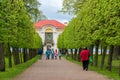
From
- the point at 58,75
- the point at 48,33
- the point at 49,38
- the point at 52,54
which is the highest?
the point at 48,33

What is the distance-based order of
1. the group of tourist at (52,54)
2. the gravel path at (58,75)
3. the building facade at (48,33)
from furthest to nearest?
the building facade at (48,33)
the group of tourist at (52,54)
the gravel path at (58,75)

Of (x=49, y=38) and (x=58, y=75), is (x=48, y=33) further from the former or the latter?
(x=58, y=75)

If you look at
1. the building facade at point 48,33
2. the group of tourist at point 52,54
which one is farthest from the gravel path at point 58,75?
the building facade at point 48,33

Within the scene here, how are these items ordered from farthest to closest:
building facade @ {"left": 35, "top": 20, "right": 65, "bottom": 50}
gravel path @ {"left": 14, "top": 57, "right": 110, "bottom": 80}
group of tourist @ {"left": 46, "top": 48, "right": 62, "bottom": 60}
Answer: building facade @ {"left": 35, "top": 20, "right": 65, "bottom": 50}
group of tourist @ {"left": 46, "top": 48, "right": 62, "bottom": 60}
gravel path @ {"left": 14, "top": 57, "right": 110, "bottom": 80}

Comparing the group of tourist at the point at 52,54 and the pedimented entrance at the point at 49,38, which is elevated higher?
the pedimented entrance at the point at 49,38

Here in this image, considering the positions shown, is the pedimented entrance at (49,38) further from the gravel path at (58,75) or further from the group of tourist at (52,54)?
the gravel path at (58,75)

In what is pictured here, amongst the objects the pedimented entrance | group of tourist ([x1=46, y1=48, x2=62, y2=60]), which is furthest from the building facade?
group of tourist ([x1=46, y1=48, x2=62, y2=60])

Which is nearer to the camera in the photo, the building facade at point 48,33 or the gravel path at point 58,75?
the gravel path at point 58,75

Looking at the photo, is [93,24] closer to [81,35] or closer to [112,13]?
[112,13]

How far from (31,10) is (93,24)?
112ft

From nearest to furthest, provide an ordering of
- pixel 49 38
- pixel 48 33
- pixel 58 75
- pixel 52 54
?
1. pixel 58 75
2. pixel 52 54
3. pixel 48 33
4. pixel 49 38

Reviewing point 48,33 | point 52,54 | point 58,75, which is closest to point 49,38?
point 48,33

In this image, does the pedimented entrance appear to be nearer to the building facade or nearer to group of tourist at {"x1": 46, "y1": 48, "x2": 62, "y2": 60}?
the building facade

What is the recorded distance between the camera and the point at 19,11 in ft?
130
